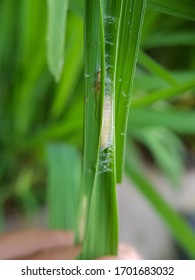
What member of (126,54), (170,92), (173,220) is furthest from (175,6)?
(173,220)

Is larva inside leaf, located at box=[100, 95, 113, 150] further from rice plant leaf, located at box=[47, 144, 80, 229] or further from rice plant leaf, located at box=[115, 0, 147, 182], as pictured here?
rice plant leaf, located at box=[47, 144, 80, 229]

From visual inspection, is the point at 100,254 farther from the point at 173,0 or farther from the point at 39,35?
the point at 39,35

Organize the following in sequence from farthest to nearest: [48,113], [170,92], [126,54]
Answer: [48,113]
[170,92]
[126,54]

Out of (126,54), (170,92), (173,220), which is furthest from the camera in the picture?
(173,220)

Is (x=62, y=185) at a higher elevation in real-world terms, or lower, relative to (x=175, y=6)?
lower

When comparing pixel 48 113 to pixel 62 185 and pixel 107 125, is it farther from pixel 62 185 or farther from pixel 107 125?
pixel 107 125

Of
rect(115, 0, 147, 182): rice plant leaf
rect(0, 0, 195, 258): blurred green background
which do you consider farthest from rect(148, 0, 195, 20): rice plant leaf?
rect(0, 0, 195, 258): blurred green background

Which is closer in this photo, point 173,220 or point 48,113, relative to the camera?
point 173,220
